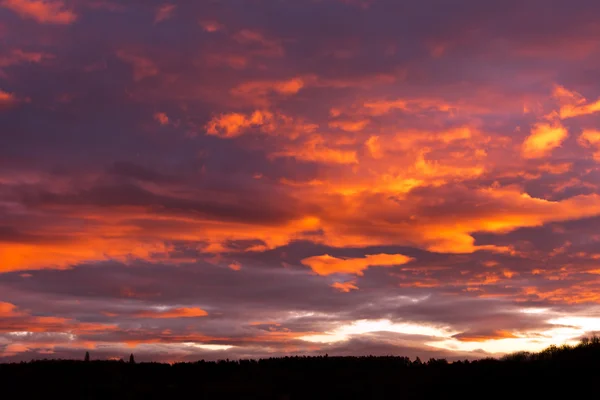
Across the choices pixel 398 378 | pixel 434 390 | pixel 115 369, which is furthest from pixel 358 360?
pixel 115 369

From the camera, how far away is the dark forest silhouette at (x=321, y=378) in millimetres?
26750

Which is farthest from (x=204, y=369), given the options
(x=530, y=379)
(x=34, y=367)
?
(x=530, y=379)

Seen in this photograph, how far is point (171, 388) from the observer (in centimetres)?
2873

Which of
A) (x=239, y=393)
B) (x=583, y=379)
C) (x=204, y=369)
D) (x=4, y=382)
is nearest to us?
(x=583, y=379)

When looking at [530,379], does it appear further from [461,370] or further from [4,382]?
[4,382]

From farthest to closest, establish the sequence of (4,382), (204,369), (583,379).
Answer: (204,369) < (4,382) < (583,379)

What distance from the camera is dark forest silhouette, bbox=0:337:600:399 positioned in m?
26.8

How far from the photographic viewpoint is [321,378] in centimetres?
3036

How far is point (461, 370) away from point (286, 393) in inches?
291

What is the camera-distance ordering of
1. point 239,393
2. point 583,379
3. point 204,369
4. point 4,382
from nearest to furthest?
point 583,379 < point 239,393 < point 4,382 < point 204,369

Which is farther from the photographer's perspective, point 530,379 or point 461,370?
point 461,370

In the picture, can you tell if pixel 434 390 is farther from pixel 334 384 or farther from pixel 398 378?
pixel 334 384

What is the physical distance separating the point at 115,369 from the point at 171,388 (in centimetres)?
389

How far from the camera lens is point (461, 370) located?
1135 inches
